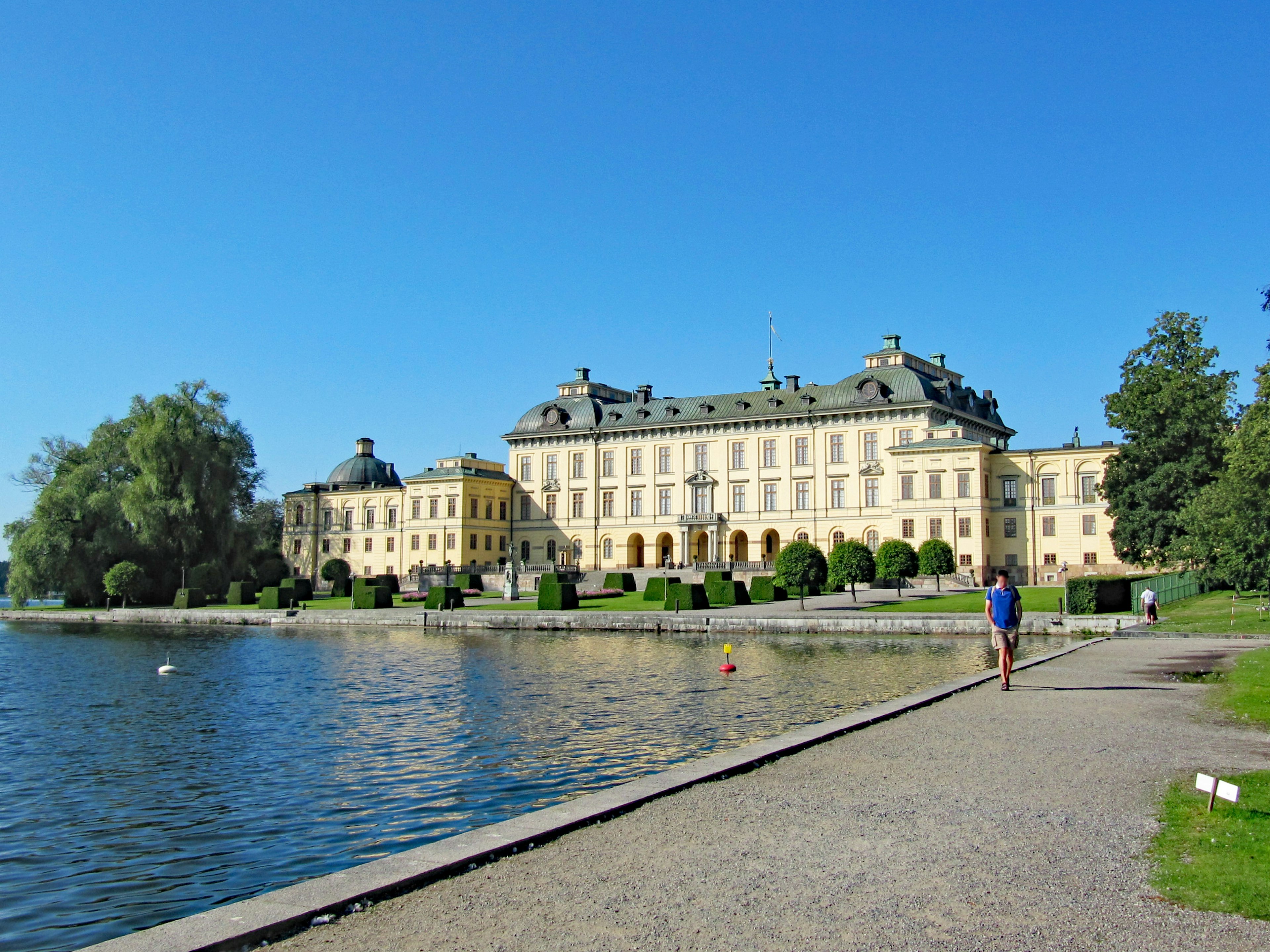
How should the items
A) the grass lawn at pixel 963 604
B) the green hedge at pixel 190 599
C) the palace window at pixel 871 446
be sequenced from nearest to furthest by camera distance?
the grass lawn at pixel 963 604 < the green hedge at pixel 190 599 < the palace window at pixel 871 446

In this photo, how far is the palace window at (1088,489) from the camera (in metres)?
58.6

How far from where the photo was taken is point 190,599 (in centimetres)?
5359

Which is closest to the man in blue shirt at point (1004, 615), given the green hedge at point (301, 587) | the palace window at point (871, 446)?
the green hedge at point (301, 587)

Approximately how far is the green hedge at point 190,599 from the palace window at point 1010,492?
4346 centimetres

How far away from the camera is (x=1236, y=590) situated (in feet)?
127

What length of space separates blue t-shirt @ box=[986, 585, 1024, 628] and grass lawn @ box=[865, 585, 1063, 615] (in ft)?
62.0

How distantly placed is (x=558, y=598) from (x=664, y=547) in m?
28.5

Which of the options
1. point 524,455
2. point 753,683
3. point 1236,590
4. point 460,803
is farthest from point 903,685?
point 524,455

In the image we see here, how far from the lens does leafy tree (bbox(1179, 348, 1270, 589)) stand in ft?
96.7

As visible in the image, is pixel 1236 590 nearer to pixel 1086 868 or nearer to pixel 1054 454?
pixel 1054 454

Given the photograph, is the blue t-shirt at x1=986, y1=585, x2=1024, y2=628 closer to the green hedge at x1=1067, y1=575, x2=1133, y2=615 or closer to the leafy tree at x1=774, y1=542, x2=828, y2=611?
the green hedge at x1=1067, y1=575, x2=1133, y2=615

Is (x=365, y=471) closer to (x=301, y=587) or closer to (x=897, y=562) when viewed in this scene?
(x=301, y=587)

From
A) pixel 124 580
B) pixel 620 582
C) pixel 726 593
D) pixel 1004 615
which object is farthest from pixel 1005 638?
pixel 124 580

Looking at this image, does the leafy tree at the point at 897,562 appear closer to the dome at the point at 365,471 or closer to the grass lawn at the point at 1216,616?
Answer: the grass lawn at the point at 1216,616
